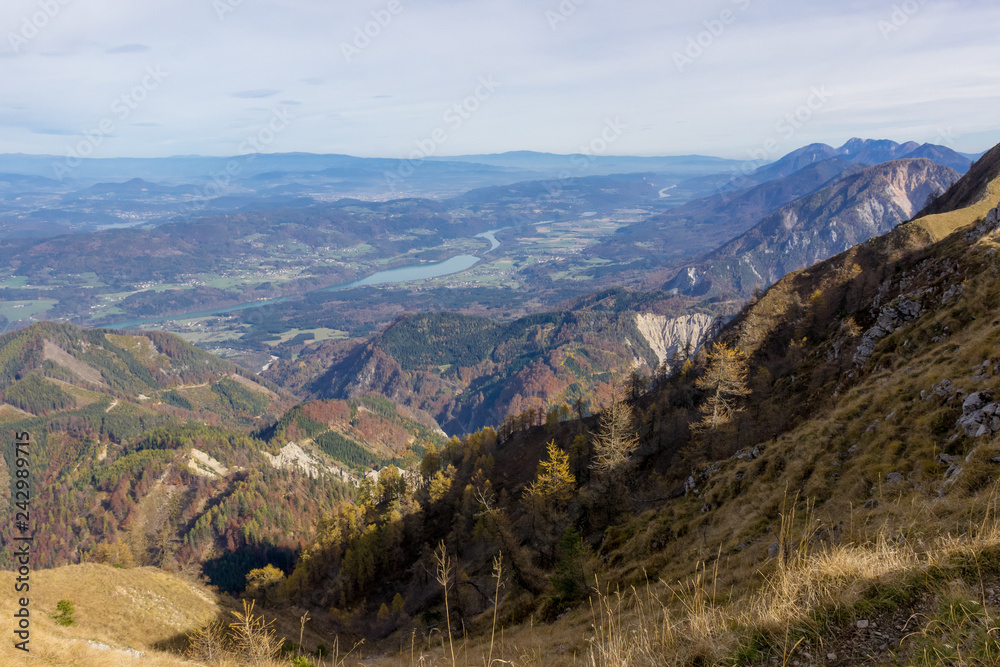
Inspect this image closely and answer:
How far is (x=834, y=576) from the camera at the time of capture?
6.56 metres

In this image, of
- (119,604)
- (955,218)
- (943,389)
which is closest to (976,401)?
(943,389)

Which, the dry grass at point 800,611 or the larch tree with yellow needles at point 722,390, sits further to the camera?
the larch tree with yellow needles at point 722,390

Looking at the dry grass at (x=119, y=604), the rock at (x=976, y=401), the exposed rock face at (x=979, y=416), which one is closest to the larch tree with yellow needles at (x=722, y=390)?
the rock at (x=976, y=401)

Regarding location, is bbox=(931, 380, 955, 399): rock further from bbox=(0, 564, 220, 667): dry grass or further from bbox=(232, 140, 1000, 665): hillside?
bbox=(0, 564, 220, 667): dry grass

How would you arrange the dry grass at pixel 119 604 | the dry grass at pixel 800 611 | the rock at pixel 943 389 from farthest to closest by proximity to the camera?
the dry grass at pixel 119 604, the rock at pixel 943 389, the dry grass at pixel 800 611

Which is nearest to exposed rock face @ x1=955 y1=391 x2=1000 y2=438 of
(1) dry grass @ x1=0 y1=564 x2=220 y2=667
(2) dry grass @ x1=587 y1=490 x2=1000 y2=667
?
(2) dry grass @ x1=587 y1=490 x2=1000 y2=667

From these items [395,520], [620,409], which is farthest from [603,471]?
[395,520]

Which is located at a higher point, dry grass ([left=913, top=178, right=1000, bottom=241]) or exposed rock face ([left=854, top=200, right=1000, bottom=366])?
dry grass ([left=913, top=178, right=1000, bottom=241])

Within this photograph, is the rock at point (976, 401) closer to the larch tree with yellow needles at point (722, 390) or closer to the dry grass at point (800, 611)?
the dry grass at point (800, 611)

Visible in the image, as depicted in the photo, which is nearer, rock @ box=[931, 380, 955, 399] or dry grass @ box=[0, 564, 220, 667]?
rock @ box=[931, 380, 955, 399]

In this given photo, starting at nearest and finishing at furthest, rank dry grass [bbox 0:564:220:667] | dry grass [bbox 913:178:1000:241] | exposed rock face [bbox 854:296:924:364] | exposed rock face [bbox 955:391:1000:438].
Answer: exposed rock face [bbox 955:391:1000:438] < dry grass [bbox 0:564:220:667] < exposed rock face [bbox 854:296:924:364] < dry grass [bbox 913:178:1000:241]

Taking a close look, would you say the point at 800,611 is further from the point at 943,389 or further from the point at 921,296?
the point at 921,296

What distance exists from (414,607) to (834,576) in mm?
63307

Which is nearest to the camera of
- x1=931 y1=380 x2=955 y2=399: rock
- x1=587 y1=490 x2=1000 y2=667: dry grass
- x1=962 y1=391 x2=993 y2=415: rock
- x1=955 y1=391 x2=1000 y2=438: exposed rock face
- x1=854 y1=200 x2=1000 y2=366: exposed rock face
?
x1=587 y1=490 x2=1000 y2=667: dry grass
